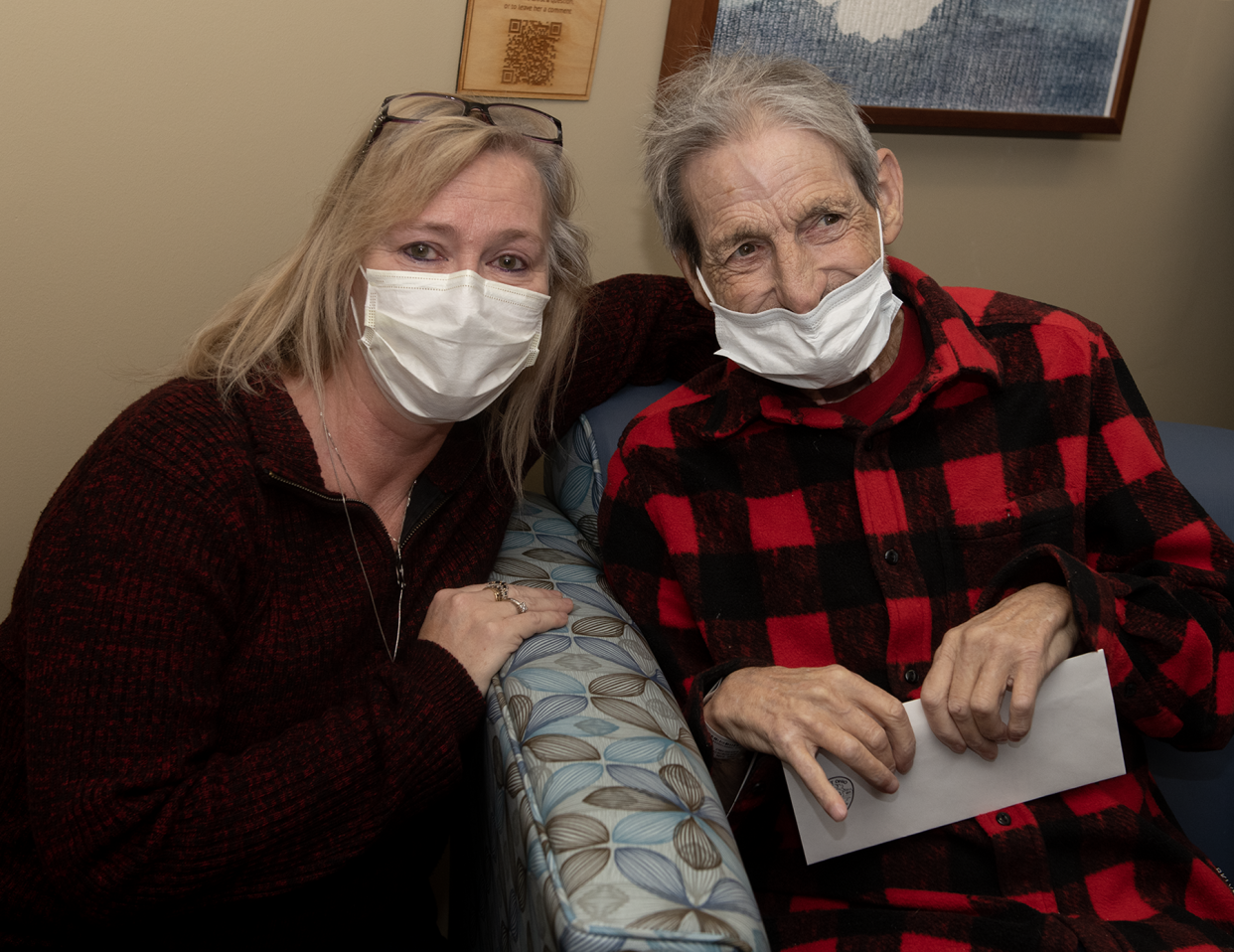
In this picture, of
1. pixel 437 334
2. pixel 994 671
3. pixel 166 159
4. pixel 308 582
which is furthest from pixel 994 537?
pixel 166 159

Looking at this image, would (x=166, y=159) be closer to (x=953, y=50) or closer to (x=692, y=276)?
(x=692, y=276)

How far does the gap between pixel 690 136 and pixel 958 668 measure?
75cm

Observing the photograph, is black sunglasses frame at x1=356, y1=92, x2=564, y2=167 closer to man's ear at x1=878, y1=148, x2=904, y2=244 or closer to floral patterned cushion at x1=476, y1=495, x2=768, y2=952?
man's ear at x1=878, y1=148, x2=904, y2=244

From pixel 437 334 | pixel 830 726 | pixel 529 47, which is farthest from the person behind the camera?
pixel 529 47

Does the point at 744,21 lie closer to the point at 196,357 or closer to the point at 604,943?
the point at 196,357

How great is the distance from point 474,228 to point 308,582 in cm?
49

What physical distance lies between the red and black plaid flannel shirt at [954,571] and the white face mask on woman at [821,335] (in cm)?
6

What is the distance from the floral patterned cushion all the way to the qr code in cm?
85

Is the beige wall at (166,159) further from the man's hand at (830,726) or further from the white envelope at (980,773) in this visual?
the white envelope at (980,773)

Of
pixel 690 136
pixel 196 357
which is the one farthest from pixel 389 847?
pixel 690 136

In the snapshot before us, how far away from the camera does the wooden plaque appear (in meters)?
1.66

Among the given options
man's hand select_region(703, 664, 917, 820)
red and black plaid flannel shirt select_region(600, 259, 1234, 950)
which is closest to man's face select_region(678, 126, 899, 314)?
red and black plaid flannel shirt select_region(600, 259, 1234, 950)

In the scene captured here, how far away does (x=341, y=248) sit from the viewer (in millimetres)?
1311

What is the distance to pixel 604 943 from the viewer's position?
35.0 inches
